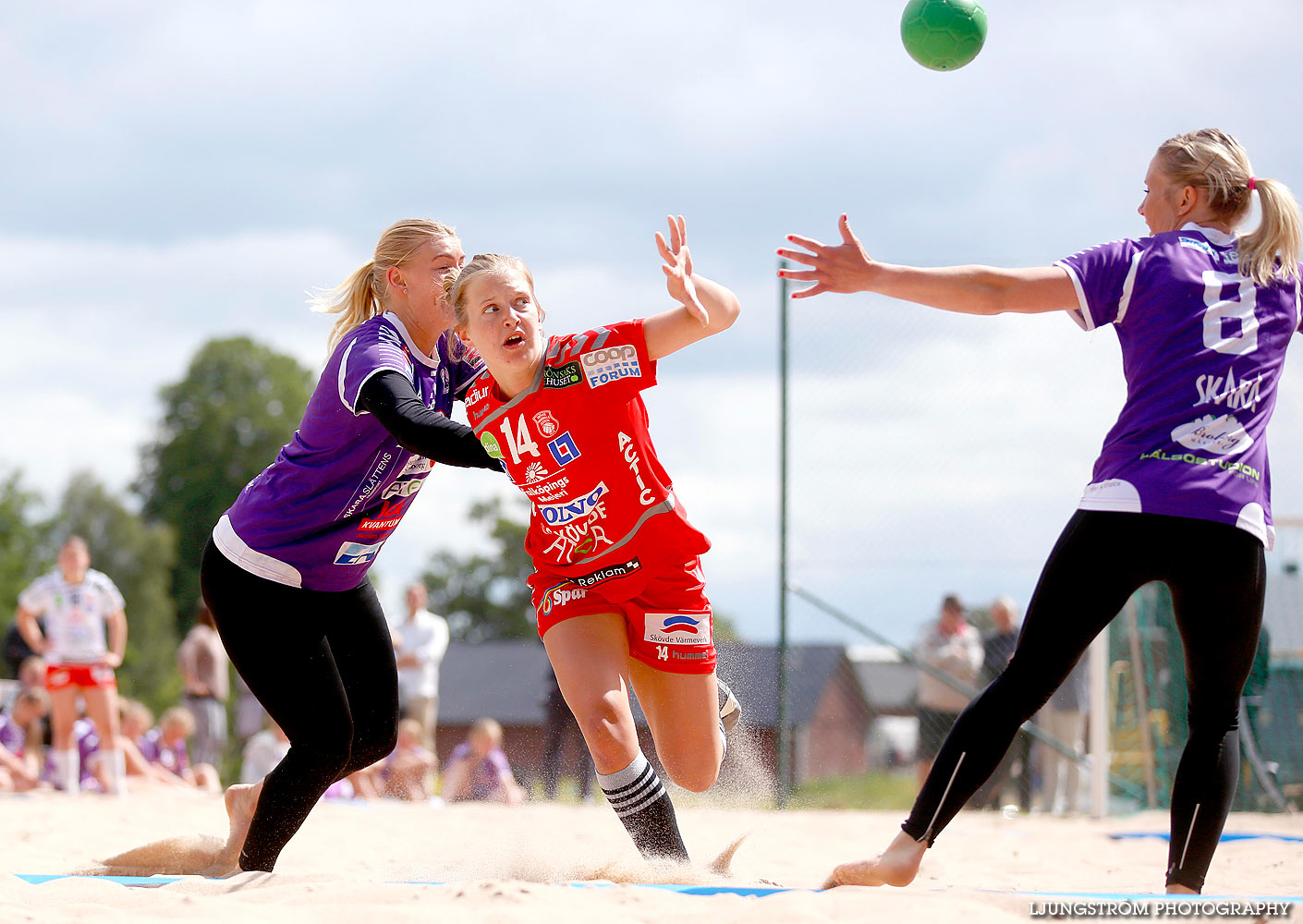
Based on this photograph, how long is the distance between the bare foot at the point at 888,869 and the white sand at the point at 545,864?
0.07 metres

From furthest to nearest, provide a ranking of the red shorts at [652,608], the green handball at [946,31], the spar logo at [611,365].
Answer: the green handball at [946,31] < the red shorts at [652,608] < the spar logo at [611,365]

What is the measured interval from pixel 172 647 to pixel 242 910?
46.9 meters

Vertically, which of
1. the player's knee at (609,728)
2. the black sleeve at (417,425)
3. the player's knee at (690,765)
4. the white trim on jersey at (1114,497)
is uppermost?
the black sleeve at (417,425)

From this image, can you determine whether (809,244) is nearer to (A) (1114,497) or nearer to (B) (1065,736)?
(A) (1114,497)

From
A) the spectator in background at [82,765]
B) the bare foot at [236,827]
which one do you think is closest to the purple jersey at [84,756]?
the spectator in background at [82,765]

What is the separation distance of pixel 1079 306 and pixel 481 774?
774 cm

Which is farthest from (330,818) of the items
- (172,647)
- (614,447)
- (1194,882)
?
(172,647)

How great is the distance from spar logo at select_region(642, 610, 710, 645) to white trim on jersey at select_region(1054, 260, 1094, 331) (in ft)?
4.44

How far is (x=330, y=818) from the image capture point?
6938mm

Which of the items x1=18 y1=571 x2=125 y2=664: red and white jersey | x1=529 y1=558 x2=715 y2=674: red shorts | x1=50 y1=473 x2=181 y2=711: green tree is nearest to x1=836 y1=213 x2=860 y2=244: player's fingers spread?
x1=529 y1=558 x2=715 y2=674: red shorts

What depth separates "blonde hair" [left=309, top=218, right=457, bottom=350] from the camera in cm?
384

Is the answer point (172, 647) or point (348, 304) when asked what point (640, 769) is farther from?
point (172, 647)

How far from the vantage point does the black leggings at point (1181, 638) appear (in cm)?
297

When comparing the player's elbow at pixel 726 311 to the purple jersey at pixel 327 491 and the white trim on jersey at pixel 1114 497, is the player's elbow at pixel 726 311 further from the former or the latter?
the white trim on jersey at pixel 1114 497
